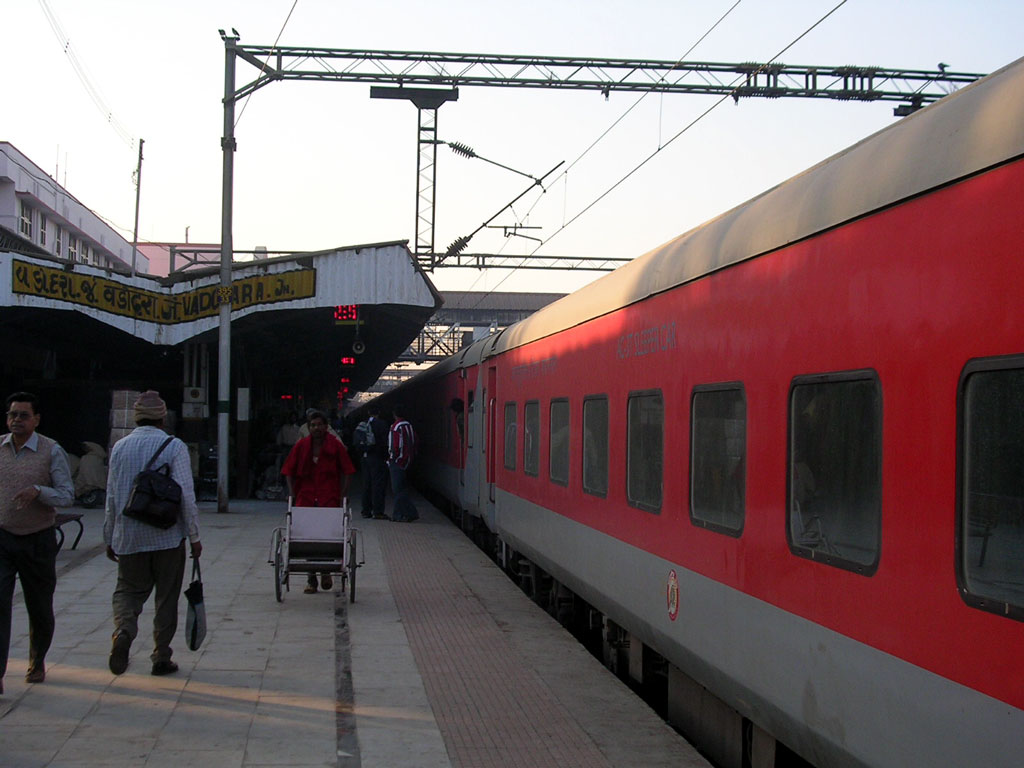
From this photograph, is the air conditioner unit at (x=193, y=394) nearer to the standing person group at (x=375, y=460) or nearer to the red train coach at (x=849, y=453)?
the standing person group at (x=375, y=460)

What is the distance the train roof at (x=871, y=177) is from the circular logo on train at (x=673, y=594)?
157 cm

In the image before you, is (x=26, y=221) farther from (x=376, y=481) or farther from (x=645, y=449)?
(x=645, y=449)

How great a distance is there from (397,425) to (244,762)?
43.0 ft

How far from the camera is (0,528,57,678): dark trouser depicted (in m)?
6.45

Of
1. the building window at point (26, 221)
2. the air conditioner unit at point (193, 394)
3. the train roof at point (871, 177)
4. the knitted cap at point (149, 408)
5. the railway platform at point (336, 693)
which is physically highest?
the building window at point (26, 221)

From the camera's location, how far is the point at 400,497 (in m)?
19.0

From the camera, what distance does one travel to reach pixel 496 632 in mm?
9336

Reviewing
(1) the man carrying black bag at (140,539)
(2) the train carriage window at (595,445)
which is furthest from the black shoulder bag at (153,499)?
(2) the train carriage window at (595,445)

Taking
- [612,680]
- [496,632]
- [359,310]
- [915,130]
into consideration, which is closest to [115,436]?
[359,310]

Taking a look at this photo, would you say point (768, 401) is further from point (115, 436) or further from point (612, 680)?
point (115, 436)

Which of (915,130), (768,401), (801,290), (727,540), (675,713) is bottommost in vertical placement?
(675,713)

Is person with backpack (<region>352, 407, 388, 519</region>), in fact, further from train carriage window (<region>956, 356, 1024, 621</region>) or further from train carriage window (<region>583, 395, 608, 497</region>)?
train carriage window (<region>956, 356, 1024, 621</region>)

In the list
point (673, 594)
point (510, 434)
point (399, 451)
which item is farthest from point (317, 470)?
point (399, 451)

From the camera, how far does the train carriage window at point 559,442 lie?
9.59m
